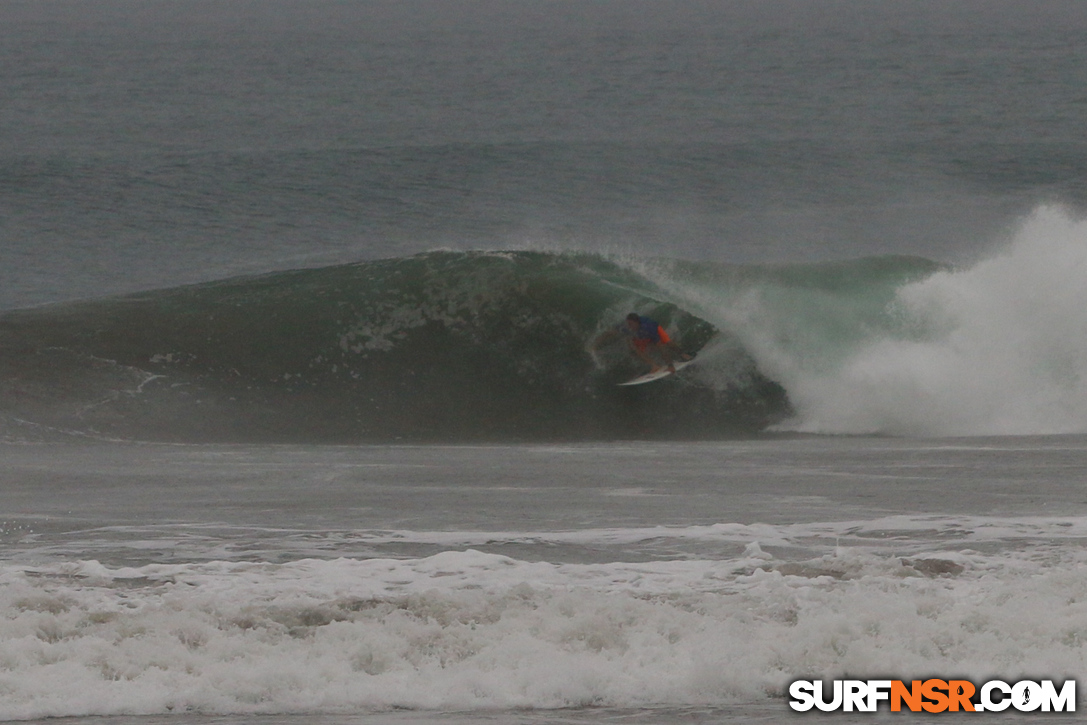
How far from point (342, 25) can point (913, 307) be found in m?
113

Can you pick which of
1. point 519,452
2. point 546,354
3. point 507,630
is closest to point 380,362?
point 546,354

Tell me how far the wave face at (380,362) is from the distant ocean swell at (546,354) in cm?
3

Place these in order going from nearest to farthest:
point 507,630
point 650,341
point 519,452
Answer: point 507,630, point 519,452, point 650,341

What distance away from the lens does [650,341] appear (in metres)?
15.5

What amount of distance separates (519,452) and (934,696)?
24.4 feet

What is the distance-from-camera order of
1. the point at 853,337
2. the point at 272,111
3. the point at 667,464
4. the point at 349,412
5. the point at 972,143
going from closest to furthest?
the point at 667,464
the point at 349,412
the point at 853,337
the point at 972,143
the point at 272,111

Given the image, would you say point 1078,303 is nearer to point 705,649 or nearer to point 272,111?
point 705,649

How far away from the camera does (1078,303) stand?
15859 millimetres

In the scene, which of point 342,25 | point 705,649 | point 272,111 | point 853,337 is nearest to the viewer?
point 705,649

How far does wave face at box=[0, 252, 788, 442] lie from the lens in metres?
14.9

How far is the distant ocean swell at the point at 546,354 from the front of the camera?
48.7 ft

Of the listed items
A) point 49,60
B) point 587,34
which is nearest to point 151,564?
point 49,60

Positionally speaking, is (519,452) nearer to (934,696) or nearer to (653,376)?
Result: (653,376)

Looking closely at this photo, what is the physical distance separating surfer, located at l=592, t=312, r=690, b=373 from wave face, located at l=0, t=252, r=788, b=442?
0.90 ft
